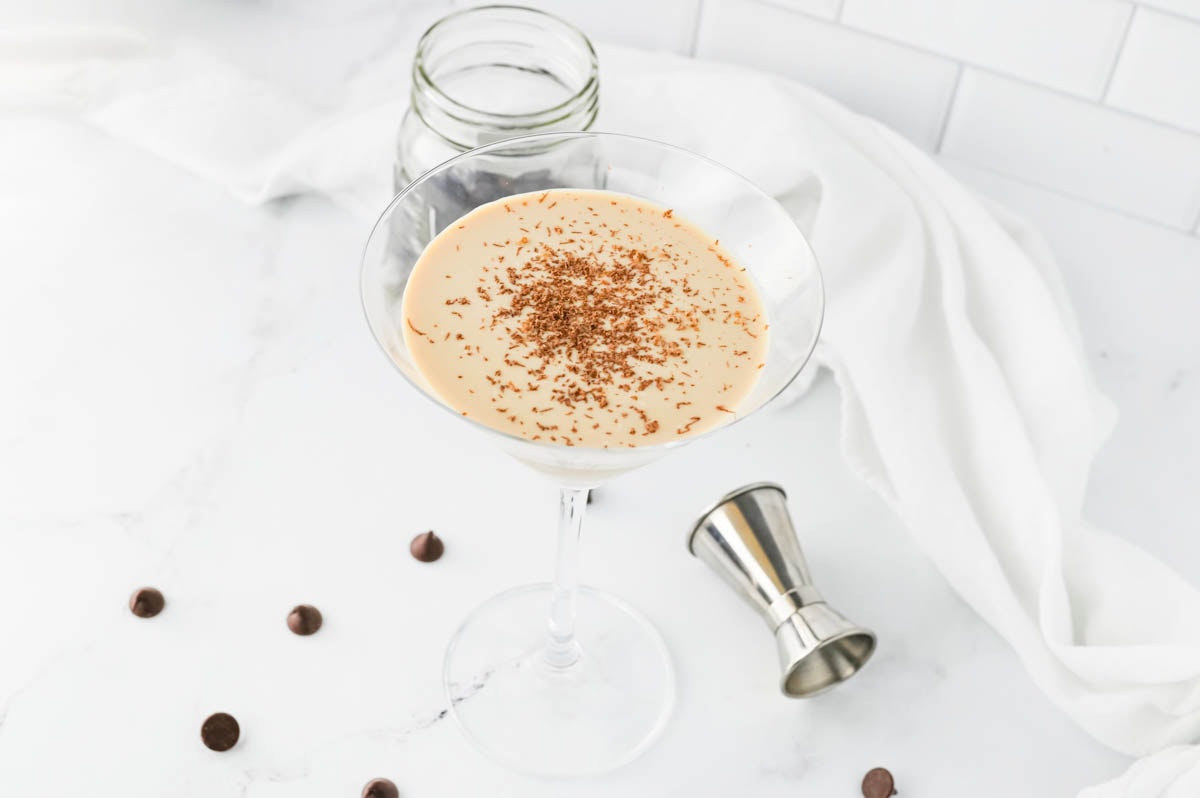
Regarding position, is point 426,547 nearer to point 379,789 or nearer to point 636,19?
point 379,789

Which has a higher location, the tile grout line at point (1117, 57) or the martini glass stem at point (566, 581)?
the tile grout line at point (1117, 57)

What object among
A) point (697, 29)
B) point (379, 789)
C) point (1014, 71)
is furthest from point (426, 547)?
point (1014, 71)

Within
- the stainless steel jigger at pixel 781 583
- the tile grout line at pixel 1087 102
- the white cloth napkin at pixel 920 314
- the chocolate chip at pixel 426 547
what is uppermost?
the tile grout line at pixel 1087 102

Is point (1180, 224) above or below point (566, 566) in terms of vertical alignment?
above

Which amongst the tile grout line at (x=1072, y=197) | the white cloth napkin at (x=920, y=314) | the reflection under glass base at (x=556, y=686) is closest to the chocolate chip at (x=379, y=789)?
the reflection under glass base at (x=556, y=686)

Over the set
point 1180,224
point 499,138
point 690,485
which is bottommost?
point 690,485

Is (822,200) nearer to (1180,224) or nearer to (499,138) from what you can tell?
(499,138)

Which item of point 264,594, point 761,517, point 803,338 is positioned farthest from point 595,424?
point 264,594

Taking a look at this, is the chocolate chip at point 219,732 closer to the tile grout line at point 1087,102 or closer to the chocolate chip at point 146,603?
the chocolate chip at point 146,603
